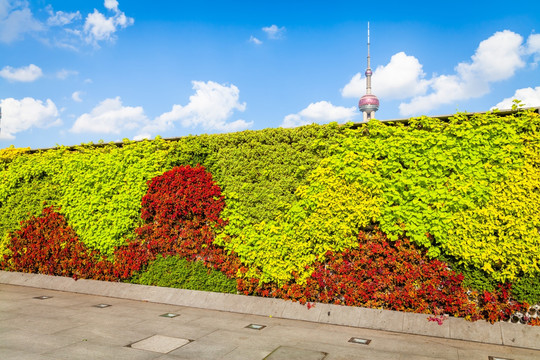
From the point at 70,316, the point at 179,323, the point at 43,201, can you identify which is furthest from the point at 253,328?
the point at 43,201

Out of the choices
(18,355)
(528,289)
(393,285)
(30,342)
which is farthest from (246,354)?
(528,289)

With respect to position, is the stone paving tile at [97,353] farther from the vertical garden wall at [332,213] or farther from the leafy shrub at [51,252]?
the leafy shrub at [51,252]

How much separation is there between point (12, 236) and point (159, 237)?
599 centimetres

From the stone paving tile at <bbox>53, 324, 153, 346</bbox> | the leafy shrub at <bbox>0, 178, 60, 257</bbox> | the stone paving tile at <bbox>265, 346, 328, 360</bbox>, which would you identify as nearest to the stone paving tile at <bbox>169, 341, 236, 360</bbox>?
the stone paving tile at <bbox>265, 346, 328, 360</bbox>

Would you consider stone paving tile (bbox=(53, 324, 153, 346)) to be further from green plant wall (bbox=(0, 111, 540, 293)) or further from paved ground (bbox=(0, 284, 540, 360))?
green plant wall (bbox=(0, 111, 540, 293))

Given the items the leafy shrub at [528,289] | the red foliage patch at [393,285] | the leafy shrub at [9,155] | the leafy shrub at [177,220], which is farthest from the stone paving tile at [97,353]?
the leafy shrub at [9,155]

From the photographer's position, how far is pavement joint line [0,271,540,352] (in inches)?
298

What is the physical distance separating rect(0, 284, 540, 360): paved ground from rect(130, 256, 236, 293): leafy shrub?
85 cm

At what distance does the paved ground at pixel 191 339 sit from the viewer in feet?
20.9

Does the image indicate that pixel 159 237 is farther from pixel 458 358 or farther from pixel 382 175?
pixel 458 358

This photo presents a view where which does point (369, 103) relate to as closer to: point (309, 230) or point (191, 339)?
point (309, 230)

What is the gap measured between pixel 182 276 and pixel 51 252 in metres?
4.91

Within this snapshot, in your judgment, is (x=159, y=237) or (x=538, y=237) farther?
(x=159, y=237)

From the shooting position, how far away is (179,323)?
324 inches
